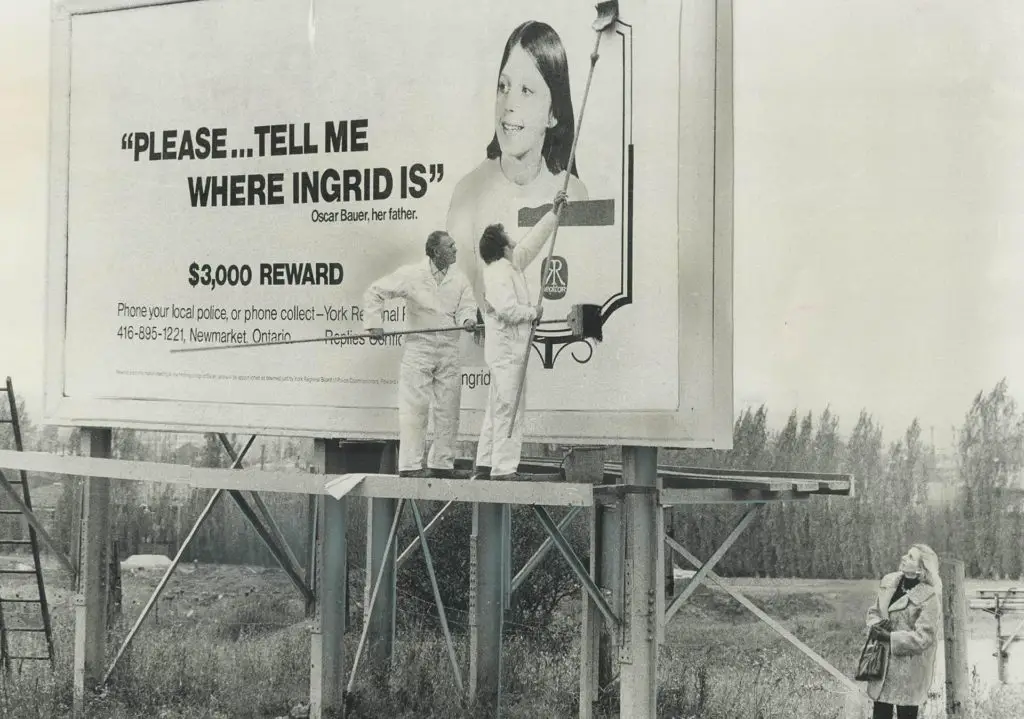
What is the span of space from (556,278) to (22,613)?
14664 millimetres

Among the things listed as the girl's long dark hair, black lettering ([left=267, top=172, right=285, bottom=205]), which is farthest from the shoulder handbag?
black lettering ([left=267, top=172, right=285, bottom=205])

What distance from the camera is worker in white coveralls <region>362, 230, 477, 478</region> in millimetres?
10383

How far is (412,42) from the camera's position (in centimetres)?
1074

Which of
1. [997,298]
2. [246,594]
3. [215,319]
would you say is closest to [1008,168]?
[997,298]

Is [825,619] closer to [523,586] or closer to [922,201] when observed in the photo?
[523,586]

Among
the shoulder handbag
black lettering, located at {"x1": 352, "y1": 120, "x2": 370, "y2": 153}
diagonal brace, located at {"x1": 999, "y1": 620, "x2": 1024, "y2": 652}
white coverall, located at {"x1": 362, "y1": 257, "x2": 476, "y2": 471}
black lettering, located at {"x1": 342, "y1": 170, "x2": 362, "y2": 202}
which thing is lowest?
diagonal brace, located at {"x1": 999, "y1": 620, "x2": 1024, "y2": 652}

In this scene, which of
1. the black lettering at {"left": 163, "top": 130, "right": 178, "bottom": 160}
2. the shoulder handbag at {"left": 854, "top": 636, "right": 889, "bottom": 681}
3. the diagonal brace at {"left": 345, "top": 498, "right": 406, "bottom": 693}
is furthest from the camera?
the diagonal brace at {"left": 345, "top": 498, "right": 406, "bottom": 693}

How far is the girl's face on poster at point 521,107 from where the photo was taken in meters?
10.2

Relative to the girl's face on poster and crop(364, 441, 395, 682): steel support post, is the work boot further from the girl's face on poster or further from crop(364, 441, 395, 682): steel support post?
crop(364, 441, 395, 682): steel support post

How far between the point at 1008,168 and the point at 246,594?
1294cm

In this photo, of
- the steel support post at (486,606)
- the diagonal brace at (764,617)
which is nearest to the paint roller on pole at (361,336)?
the diagonal brace at (764,617)

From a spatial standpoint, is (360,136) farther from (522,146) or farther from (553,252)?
(553,252)

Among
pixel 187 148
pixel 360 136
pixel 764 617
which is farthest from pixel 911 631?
pixel 187 148

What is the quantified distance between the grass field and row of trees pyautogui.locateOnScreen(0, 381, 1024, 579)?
1.50 ft
